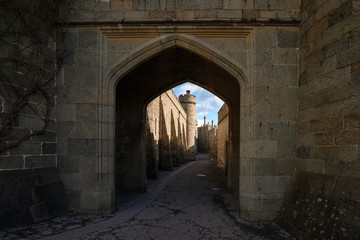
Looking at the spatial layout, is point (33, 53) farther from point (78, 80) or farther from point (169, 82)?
point (169, 82)

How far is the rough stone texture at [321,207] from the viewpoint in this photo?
229 cm

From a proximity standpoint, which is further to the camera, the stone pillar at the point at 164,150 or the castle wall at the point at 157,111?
the stone pillar at the point at 164,150

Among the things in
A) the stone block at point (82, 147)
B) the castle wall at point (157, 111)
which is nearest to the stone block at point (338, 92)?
the stone block at point (82, 147)

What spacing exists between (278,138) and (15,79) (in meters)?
4.23

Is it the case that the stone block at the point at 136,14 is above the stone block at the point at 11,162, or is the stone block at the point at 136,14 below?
above

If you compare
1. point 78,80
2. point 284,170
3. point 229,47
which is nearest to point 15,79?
point 78,80

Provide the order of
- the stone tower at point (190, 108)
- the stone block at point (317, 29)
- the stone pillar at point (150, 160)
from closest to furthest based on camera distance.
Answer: the stone block at point (317, 29), the stone pillar at point (150, 160), the stone tower at point (190, 108)

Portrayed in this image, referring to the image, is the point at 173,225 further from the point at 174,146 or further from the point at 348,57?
the point at 174,146

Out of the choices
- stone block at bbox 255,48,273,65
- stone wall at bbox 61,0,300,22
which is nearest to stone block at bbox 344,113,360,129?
stone block at bbox 255,48,273,65

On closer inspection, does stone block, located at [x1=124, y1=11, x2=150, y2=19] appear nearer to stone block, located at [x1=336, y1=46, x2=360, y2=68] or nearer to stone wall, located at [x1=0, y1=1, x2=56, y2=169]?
stone wall, located at [x1=0, y1=1, x2=56, y2=169]

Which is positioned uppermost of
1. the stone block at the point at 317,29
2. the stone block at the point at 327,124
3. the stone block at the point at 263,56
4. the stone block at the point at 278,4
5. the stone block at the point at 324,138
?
the stone block at the point at 278,4

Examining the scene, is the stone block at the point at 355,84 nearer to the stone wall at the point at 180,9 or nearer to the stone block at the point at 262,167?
the stone block at the point at 262,167

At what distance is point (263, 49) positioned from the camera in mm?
3533

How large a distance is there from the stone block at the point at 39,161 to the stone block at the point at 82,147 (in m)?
0.32
